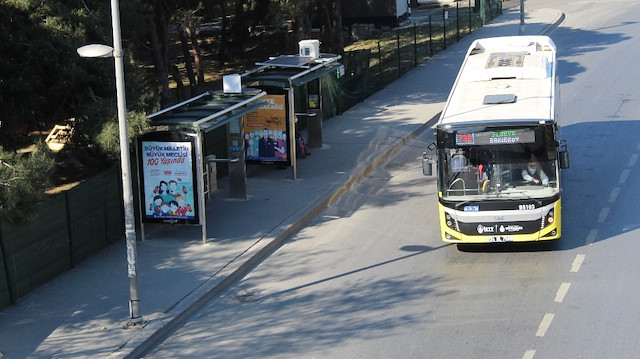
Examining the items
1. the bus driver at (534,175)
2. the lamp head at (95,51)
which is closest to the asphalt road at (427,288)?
the bus driver at (534,175)

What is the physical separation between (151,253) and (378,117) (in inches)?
524

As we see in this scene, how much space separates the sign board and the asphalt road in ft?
6.45

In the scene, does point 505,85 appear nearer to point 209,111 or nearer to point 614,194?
point 614,194

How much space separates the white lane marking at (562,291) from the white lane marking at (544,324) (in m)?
0.67

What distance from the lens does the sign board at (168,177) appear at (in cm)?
1855

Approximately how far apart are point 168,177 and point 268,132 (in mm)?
5219

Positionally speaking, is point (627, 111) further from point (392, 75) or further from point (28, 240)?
point (28, 240)

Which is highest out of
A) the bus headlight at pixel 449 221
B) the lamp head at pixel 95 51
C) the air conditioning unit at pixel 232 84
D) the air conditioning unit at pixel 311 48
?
the lamp head at pixel 95 51

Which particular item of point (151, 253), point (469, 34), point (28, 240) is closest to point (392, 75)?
point (469, 34)

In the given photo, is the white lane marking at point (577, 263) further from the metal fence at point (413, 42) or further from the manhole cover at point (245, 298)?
the metal fence at point (413, 42)

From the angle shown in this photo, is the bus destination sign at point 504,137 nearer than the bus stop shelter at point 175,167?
Yes

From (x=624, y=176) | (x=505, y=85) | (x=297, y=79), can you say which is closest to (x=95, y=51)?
(x=505, y=85)

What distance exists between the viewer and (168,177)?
1877 centimetres

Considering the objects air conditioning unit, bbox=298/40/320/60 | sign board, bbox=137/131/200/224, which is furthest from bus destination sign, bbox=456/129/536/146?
air conditioning unit, bbox=298/40/320/60
